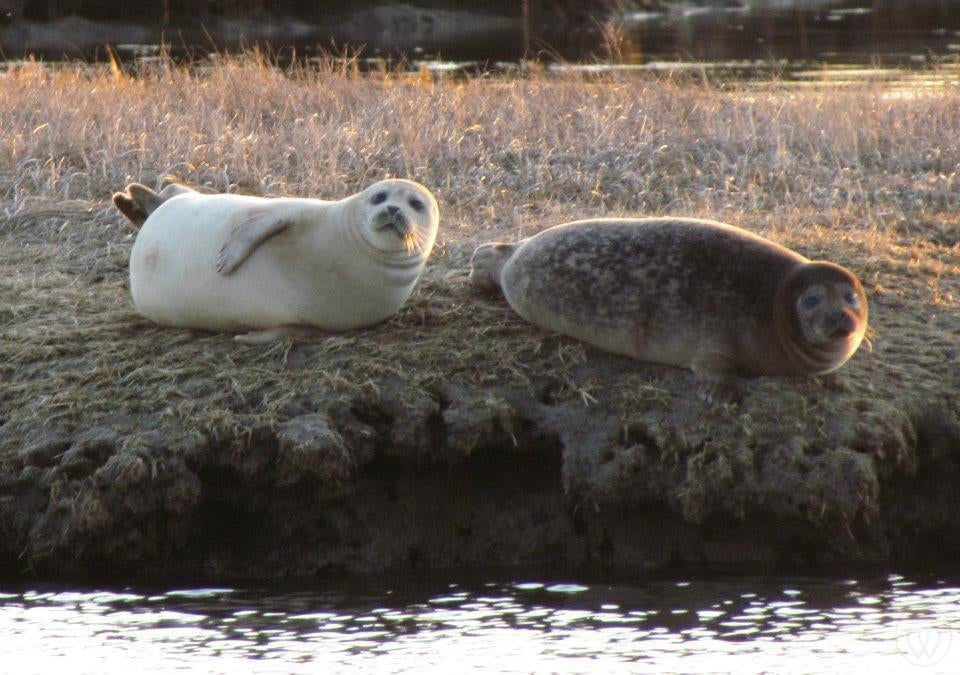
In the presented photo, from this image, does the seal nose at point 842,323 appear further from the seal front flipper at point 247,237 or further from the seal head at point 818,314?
the seal front flipper at point 247,237

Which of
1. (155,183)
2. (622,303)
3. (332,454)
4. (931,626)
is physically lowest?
(931,626)

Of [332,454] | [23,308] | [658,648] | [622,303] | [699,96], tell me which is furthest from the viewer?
[699,96]

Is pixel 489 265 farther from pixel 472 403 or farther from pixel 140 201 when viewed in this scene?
pixel 140 201

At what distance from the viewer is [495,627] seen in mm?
4672

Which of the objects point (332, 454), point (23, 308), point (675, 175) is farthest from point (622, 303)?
point (675, 175)

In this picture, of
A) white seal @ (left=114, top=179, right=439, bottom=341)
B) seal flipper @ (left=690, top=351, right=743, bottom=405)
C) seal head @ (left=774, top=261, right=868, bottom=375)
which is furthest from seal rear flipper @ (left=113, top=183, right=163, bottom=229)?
seal head @ (left=774, top=261, right=868, bottom=375)

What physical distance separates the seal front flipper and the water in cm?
153

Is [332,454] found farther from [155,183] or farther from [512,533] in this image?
[155,183]

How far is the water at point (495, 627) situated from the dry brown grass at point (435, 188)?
31.8 inches

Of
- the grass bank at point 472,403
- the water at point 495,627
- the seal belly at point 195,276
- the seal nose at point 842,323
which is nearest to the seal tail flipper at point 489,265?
the grass bank at point 472,403

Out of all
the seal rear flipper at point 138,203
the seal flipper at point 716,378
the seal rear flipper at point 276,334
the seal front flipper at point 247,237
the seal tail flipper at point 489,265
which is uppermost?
the seal rear flipper at point 138,203

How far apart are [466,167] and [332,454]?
476 cm

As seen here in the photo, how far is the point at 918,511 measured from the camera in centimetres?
552

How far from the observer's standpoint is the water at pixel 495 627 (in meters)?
4.36
